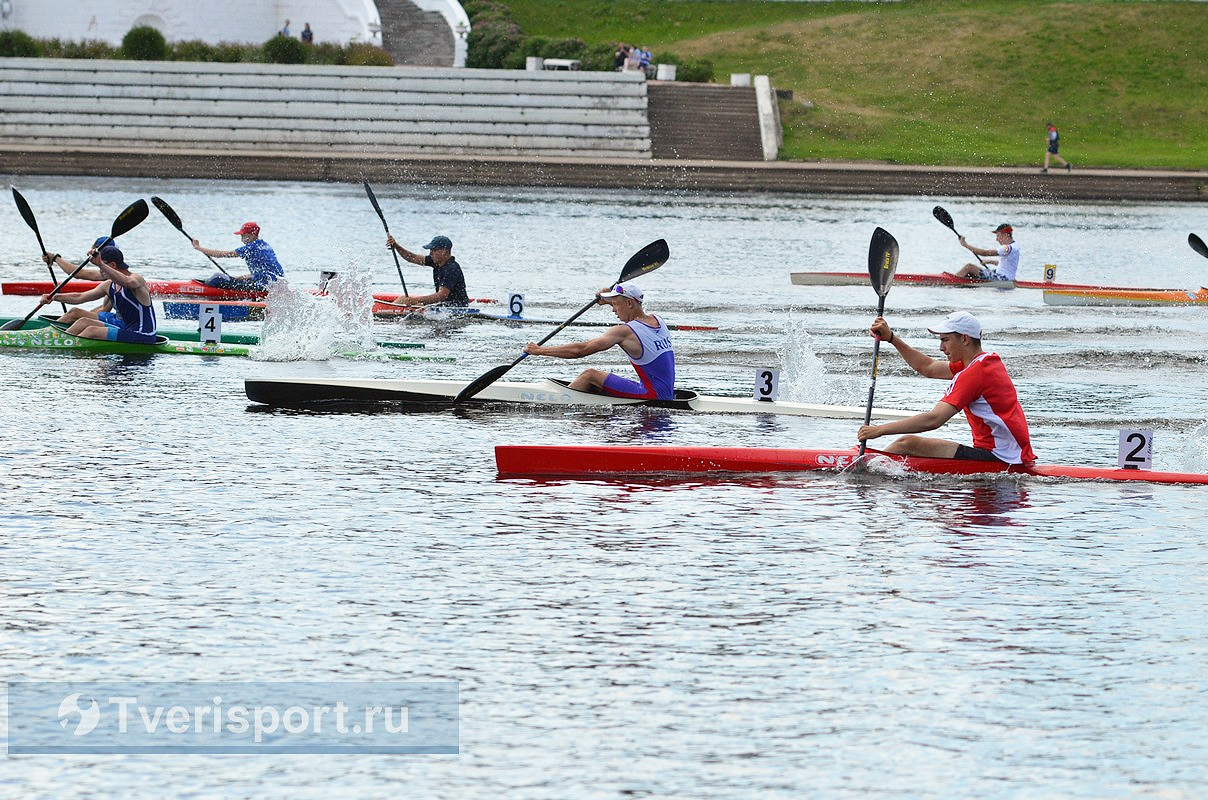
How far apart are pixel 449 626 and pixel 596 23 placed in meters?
69.0

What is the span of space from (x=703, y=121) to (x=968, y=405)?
4162 cm

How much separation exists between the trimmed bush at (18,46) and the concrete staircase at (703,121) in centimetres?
2031

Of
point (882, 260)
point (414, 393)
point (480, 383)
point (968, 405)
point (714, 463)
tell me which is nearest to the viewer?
point (968, 405)

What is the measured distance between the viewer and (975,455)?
12398 millimetres

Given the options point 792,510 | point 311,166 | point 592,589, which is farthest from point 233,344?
point 311,166

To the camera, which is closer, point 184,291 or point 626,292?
point 626,292

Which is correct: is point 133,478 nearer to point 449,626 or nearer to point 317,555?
point 317,555

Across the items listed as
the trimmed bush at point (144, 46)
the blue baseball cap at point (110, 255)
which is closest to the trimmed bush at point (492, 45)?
the trimmed bush at point (144, 46)

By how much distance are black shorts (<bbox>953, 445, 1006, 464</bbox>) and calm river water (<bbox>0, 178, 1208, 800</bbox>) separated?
24 centimetres

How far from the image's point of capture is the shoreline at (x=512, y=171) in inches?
1801

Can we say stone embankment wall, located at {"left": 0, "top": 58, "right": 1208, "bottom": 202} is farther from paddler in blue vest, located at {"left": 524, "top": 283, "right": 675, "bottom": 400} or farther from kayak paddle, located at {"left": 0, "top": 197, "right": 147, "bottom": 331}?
paddler in blue vest, located at {"left": 524, "top": 283, "right": 675, "bottom": 400}

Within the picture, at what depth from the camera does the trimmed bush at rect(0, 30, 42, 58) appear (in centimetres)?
5469

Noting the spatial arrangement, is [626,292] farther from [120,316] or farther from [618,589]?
[120,316]

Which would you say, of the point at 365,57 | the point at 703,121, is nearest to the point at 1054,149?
the point at 703,121
